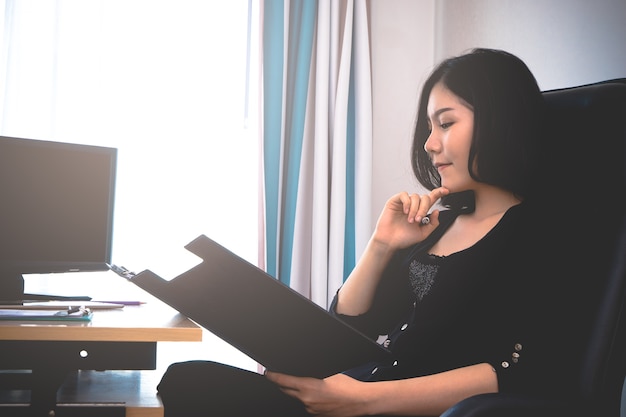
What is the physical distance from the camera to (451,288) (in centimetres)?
112

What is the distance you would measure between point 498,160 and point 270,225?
4.76ft

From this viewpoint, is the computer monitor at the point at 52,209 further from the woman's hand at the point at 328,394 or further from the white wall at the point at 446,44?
the white wall at the point at 446,44

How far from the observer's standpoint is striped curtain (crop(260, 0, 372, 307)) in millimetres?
2496

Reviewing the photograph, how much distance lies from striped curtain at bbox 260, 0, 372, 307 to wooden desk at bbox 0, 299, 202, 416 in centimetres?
135

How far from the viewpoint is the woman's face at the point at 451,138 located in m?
1.16

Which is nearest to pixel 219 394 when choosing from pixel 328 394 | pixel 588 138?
pixel 328 394

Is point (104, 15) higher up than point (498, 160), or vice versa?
point (104, 15)

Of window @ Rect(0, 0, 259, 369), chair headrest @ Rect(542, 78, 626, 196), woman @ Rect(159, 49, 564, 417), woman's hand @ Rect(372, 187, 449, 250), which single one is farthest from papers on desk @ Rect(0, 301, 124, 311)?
window @ Rect(0, 0, 259, 369)

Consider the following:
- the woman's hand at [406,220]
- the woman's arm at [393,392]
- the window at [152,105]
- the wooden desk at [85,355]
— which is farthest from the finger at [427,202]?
the window at [152,105]

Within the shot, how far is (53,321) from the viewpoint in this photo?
1056 millimetres

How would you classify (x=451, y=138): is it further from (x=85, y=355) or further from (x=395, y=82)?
(x=395, y=82)

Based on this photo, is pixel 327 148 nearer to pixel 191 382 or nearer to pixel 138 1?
→ pixel 138 1

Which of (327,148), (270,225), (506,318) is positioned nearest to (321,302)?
(270,225)

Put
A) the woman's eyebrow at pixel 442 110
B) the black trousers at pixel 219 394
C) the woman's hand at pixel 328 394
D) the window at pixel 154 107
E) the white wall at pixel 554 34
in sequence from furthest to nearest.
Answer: the window at pixel 154 107, the white wall at pixel 554 34, the woman's eyebrow at pixel 442 110, the black trousers at pixel 219 394, the woman's hand at pixel 328 394
